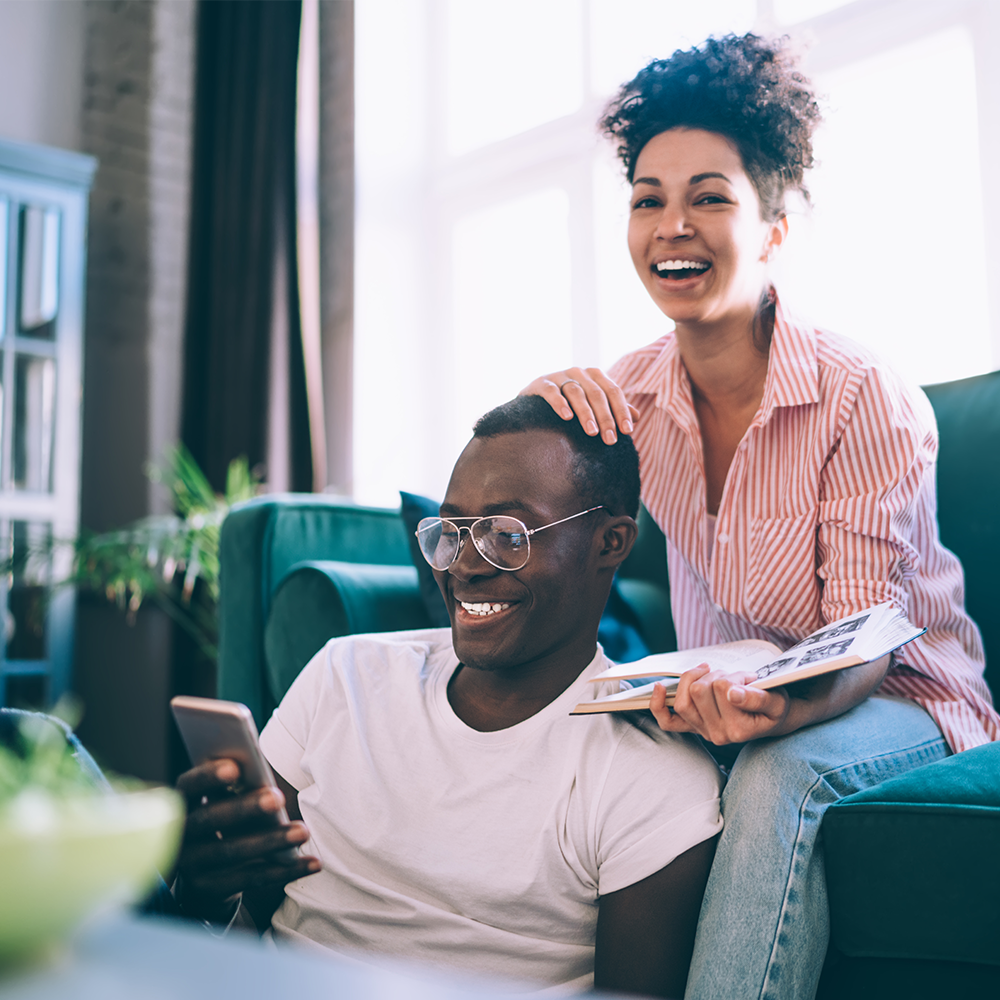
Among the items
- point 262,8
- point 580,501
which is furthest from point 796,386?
point 262,8

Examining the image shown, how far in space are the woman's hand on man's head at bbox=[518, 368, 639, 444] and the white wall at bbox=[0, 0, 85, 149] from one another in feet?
10.1

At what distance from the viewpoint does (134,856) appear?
1.43 feet

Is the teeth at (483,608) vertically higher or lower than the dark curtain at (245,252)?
lower

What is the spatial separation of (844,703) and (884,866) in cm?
21

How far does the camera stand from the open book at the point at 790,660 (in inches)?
38.1

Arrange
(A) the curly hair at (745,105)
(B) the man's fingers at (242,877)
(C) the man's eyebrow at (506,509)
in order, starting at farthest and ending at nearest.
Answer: (A) the curly hair at (745,105) < (C) the man's eyebrow at (506,509) < (B) the man's fingers at (242,877)

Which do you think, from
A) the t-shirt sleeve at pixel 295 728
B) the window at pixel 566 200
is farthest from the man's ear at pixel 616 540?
the window at pixel 566 200

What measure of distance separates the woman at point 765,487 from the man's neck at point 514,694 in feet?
0.59

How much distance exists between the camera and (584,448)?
1261 millimetres

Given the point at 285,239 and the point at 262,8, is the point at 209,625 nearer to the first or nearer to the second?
the point at 285,239

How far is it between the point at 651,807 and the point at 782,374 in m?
0.73

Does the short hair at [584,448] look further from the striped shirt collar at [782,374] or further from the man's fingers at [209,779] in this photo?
the man's fingers at [209,779]

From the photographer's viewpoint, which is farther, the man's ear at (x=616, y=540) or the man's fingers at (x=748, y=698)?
the man's ear at (x=616, y=540)

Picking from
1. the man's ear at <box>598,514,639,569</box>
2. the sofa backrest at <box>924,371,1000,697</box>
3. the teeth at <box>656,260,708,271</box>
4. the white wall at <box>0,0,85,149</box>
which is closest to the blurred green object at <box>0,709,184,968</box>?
the man's ear at <box>598,514,639,569</box>
